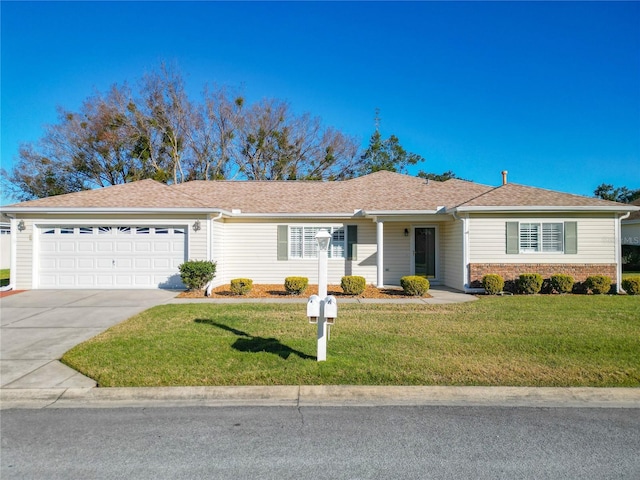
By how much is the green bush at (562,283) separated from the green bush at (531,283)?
44 centimetres

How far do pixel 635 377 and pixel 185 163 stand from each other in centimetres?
3040

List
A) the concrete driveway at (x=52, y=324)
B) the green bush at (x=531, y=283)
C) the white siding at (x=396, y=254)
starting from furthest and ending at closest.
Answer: the white siding at (x=396, y=254)
the green bush at (x=531, y=283)
the concrete driveway at (x=52, y=324)

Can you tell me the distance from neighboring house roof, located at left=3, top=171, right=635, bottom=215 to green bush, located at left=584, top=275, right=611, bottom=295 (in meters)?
2.25

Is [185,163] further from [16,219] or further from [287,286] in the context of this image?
[287,286]

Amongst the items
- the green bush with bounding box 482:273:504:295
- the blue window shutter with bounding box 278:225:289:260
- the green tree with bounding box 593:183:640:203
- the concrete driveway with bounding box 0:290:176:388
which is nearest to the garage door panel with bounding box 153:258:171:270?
the concrete driveway with bounding box 0:290:176:388

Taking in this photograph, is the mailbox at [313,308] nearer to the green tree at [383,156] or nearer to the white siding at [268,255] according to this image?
the white siding at [268,255]

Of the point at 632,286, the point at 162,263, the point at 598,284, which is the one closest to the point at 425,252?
the point at 598,284

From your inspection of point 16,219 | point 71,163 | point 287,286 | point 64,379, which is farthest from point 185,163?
point 64,379

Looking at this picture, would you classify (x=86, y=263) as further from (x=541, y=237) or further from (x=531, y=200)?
(x=541, y=237)

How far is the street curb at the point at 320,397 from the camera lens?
15.2 feet

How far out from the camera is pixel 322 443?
12.2ft

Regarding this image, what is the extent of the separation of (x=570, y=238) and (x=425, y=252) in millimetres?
4758

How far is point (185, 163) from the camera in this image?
31062 millimetres

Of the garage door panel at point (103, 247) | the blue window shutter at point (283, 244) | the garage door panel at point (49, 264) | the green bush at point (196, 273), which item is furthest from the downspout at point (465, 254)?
the garage door panel at point (49, 264)
